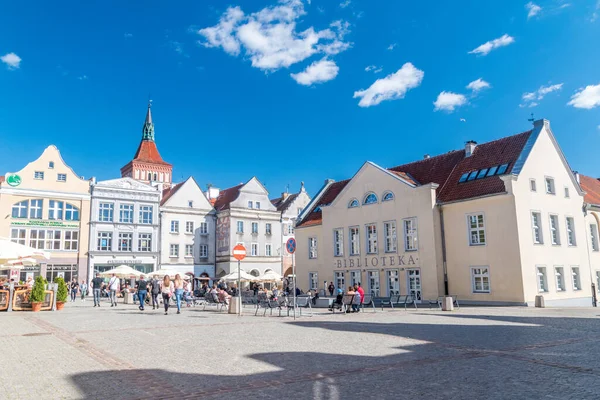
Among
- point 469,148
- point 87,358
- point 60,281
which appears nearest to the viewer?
point 87,358

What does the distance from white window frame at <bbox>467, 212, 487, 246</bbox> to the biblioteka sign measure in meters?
3.64

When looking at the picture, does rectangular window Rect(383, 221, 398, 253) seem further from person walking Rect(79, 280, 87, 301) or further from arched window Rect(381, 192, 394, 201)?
person walking Rect(79, 280, 87, 301)

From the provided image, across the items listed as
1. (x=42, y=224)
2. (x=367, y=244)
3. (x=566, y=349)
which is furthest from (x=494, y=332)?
(x=42, y=224)

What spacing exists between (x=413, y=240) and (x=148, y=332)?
68.7 feet

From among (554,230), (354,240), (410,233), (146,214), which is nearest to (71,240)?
(146,214)

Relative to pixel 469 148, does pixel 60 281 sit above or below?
below

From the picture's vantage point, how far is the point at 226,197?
2446 inches

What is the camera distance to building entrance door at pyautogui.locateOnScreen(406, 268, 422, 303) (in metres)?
31.0

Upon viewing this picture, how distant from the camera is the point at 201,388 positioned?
7.09 meters

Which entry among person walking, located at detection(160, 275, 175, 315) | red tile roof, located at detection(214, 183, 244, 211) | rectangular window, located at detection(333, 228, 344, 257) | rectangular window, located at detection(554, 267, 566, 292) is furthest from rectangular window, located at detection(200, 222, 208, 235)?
rectangular window, located at detection(554, 267, 566, 292)

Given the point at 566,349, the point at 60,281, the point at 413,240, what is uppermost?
the point at 413,240

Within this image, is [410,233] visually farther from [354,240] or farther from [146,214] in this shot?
[146,214]

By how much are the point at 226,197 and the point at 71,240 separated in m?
19.1

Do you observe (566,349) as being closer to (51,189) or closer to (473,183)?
(473,183)
